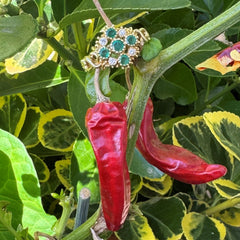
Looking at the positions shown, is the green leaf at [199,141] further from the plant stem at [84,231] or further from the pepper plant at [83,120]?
the plant stem at [84,231]

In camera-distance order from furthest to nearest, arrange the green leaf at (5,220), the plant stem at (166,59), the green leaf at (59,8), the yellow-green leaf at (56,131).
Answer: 1. the yellow-green leaf at (56,131)
2. the green leaf at (59,8)
3. the green leaf at (5,220)
4. the plant stem at (166,59)

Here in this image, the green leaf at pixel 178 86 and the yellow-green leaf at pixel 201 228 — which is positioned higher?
the green leaf at pixel 178 86

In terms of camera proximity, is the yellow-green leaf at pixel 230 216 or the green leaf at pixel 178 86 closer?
the yellow-green leaf at pixel 230 216

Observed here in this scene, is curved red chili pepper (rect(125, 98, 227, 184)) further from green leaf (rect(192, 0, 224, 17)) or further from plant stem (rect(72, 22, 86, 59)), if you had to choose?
green leaf (rect(192, 0, 224, 17))

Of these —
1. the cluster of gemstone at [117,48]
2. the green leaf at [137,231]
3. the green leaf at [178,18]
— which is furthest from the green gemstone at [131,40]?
the green leaf at [178,18]

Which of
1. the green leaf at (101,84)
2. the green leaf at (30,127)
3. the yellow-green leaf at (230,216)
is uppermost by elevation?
the green leaf at (101,84)

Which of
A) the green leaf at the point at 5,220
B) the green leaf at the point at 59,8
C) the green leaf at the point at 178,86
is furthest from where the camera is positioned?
the green leaf at the point at 178,86
